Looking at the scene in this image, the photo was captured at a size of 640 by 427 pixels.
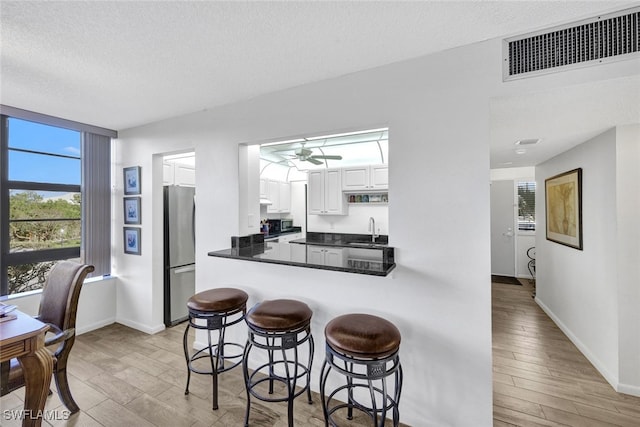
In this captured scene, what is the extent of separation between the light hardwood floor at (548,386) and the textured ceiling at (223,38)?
2538mm

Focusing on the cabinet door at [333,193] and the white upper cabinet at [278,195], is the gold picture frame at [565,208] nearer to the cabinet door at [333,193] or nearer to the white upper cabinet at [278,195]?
the cabinet door at [333,193]

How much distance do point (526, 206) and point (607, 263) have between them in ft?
11.7

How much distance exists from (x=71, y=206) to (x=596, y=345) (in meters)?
5.78

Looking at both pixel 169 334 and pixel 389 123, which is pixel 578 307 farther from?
pixel 169 334

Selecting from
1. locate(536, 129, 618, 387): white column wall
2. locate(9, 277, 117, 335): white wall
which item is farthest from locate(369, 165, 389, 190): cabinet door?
Result: locate(9, 277, 117, 335): white wall

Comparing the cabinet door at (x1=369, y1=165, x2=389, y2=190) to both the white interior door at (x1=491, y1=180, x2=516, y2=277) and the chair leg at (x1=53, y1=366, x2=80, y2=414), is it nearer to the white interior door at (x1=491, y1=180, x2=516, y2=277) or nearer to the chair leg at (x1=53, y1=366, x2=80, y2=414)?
the white interior door at (x1=491, y1=180, x2=516, y2=277)

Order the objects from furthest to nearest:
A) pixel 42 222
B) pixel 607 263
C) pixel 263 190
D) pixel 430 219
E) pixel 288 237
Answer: pixel 288 237, pixel 263 190, pixel 42 222, pixel 607 263, pixel 430 219

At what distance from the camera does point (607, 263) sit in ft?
7.34

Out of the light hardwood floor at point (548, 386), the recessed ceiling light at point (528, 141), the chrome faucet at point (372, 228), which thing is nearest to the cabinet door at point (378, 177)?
the chrome faucet at point (372, 228)

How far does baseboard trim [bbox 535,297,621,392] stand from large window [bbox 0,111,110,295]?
5389 mm

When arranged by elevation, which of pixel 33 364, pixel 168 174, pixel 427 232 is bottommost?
pixel 33 364

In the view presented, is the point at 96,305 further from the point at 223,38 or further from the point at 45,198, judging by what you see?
the point at 223,38

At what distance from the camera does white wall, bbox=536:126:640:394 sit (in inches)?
80.8

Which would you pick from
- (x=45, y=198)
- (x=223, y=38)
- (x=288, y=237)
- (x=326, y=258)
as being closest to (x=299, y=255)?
(x=326, y=258)
